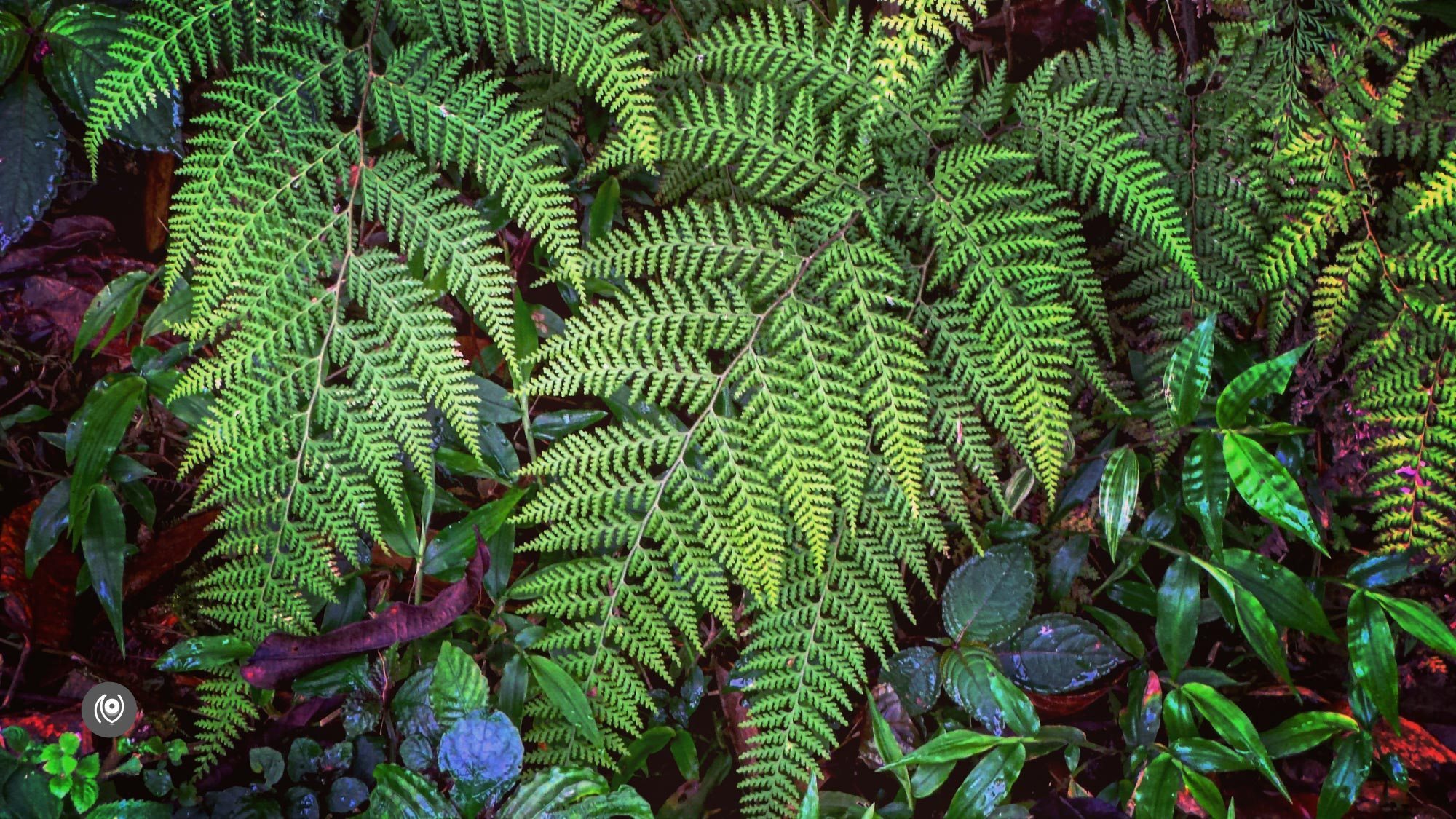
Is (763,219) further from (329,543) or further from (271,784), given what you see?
(271,784)

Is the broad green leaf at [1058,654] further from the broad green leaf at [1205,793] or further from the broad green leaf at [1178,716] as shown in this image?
the broad green leaf at [1205,793]

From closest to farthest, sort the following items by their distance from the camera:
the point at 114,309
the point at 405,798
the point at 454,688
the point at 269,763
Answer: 1. the point at 405,798
2. the point at 454,688
3. the point at 269,763
4. the point at 114,309

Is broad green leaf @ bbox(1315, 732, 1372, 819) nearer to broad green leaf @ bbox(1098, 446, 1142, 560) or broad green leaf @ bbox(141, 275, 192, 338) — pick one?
broad green leaf @ bbox(1098, 446, 1142, 560)

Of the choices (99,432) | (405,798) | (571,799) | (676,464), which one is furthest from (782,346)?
(99,432)

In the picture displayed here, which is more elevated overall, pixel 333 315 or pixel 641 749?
pixel 333 315

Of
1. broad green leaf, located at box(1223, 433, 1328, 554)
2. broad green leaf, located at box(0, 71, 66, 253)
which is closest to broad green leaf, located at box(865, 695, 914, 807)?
broad green leaf, located at box(1223, 433, 1328, 554)

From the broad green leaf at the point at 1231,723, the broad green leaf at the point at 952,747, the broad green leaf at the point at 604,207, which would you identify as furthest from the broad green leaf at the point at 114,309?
the broad green leaf at the point at 1231,723

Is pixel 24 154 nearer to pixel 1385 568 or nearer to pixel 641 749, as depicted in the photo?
pixel 641 749
